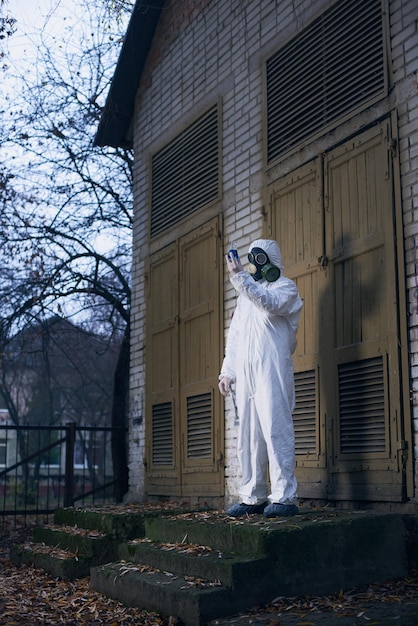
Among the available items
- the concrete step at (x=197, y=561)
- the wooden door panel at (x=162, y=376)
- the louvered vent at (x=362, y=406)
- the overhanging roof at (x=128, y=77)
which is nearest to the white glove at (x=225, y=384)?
the louvered vent at (x=362, y=406)

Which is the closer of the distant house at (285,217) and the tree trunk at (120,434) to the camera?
the distant house at (285,217)

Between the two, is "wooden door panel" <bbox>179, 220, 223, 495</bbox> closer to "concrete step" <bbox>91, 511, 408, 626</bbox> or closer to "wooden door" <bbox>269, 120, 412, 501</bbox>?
"wooden door" <bbox>269, 120, 412, 501</bbox>

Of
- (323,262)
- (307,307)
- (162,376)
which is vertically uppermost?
(323,262)

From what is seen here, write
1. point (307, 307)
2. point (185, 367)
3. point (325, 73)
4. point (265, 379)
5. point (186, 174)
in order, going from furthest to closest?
point (186, 174), point (185, 367), point (325, 73), point (307, 307), point (265, 379)

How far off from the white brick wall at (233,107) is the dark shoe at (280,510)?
3.56 feet

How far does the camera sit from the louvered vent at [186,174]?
30.8ft

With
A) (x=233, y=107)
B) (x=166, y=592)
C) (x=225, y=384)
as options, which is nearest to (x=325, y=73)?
(x=233, y=107)

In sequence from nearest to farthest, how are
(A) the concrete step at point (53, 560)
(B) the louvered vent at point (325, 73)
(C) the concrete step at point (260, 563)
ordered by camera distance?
(C) the concrete step at point (260, 563) → (B) the louvered vent at point (325, 73) → (A) the concrete step at point (53, 560)

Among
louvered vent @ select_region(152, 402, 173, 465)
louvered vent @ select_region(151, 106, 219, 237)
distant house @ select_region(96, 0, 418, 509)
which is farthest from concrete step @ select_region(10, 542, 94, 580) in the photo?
louvered vent @ select_region(151, 106, 219, 237)

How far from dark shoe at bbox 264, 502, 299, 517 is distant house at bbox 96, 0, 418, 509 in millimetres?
742

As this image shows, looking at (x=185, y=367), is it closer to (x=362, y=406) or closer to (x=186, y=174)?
(x=186, y=174)

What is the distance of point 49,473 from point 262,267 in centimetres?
1266

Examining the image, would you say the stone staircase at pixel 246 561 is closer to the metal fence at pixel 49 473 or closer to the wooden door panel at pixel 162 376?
the wooden door panel at pixel 162 376

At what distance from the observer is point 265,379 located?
6.15 m
